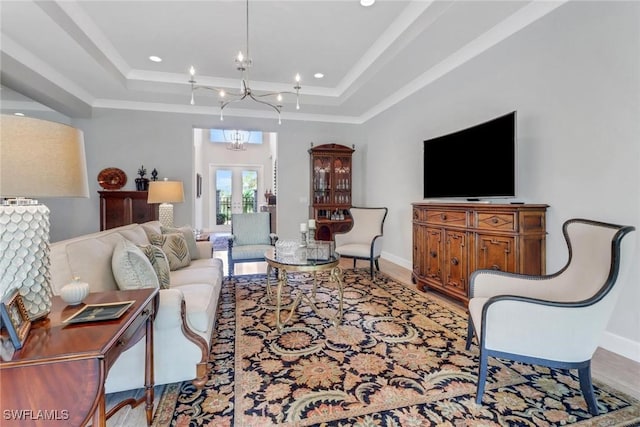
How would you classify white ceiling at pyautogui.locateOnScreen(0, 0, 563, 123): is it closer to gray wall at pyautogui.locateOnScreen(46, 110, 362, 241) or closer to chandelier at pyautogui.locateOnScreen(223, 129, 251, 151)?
gray wall at pyautogui.locateOnScreen(46, 110, 362, 241)

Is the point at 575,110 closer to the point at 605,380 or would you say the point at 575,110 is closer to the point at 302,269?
the point at 605,380

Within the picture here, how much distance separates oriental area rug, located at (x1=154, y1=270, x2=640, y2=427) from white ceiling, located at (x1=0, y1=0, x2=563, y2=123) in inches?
116

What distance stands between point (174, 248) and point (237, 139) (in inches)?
261

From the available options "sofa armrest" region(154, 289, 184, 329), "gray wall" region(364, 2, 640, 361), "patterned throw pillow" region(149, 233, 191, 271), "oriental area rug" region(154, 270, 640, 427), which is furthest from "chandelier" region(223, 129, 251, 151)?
"sofa armrest" region(154, 289, 184, 329)

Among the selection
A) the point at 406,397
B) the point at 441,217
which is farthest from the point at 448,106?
the point at 406,397

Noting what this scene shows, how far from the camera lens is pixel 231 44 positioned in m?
3.69

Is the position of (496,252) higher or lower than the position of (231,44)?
lower

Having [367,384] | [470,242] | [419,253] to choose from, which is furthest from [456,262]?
[367,384]

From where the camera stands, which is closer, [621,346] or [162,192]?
[621,346]

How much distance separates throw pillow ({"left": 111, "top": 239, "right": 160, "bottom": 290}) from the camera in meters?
1.74

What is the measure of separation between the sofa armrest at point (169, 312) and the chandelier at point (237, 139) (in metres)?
7.86

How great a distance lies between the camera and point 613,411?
1.60m

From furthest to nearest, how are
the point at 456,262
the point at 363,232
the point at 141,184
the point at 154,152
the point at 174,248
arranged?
the point at 154,152 < the point at 141,184 < the point at 363,232 < the point at 456,262 < the point at 174,248

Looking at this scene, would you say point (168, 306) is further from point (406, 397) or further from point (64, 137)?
point (406, 397)
